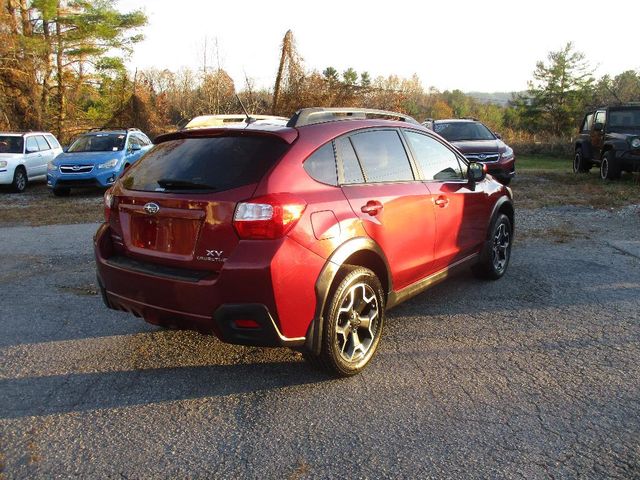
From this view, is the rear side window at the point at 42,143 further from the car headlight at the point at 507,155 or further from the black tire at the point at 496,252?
the black tire at the point at 496,252

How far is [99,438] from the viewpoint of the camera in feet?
9.80

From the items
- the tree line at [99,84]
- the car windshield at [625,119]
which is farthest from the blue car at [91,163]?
the car windshield at [625,119]

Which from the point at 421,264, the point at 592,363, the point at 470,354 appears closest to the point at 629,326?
the point at 592,363

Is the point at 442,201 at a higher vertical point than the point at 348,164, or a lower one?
lower

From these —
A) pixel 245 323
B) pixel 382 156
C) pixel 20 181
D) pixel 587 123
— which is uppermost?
pixel 587 123

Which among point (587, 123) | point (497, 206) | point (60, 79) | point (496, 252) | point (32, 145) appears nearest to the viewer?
point (497, 206)

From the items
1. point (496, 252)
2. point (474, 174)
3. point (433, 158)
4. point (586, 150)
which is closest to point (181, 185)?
point (433, 158)

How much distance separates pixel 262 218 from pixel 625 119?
14.5 metres

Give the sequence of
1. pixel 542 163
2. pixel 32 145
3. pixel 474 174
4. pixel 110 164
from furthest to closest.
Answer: pixel 542 163 → pixel 32 145 → pixel 110 164 → pixel 474 174

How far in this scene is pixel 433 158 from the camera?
4.88 m

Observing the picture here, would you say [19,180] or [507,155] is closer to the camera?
[507,155]

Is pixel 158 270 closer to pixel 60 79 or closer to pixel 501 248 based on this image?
pixel 501 248

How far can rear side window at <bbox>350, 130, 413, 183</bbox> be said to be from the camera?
4023 mm

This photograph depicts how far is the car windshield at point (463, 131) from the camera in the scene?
46.3 ft
